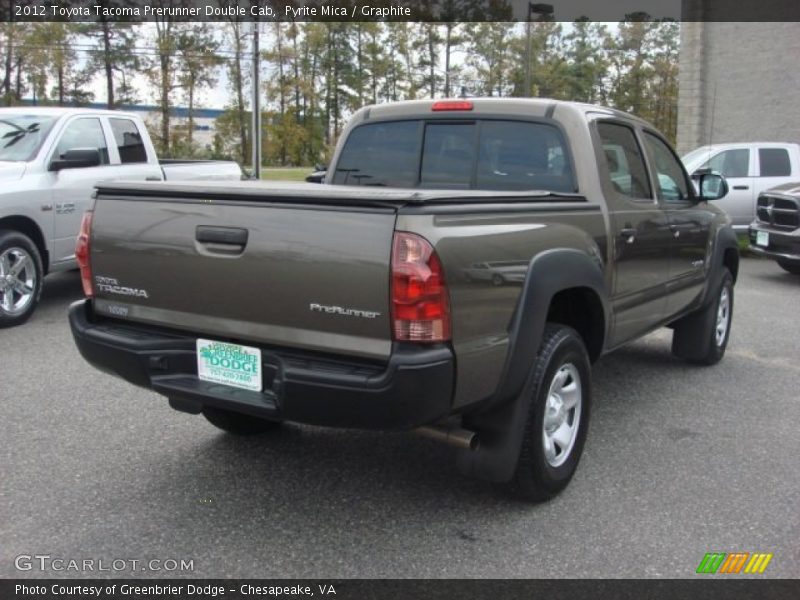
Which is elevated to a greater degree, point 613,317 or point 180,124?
point 180,124

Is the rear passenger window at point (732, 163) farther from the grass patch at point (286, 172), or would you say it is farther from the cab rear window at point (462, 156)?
the grass patch at point (286, 172)

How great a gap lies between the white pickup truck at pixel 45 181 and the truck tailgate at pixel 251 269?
423cm

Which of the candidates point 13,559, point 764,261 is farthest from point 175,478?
point 764,261

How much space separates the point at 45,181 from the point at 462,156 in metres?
4.82

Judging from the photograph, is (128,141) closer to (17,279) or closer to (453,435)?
(17,279)

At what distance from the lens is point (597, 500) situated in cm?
372

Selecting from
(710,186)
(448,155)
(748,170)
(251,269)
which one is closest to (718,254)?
(710,186)

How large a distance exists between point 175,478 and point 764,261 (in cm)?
1178

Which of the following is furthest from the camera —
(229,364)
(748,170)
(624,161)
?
(748,170)

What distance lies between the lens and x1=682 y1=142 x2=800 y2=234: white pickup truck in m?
13.0

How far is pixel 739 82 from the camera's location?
21.5 metres

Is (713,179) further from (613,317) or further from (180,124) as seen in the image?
(180,124)

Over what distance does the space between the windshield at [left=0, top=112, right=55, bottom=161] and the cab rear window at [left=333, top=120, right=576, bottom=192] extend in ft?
13.8
